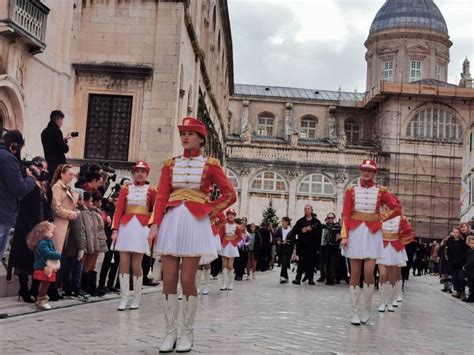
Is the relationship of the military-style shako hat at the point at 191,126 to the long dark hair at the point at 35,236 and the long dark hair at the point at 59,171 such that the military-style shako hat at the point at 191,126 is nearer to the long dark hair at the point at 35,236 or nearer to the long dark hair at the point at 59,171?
the long dark hair at the point at 35,236

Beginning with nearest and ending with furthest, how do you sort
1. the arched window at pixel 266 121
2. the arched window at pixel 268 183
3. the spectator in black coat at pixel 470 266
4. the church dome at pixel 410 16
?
the spectator in black coat at pixel 470 266 → the arched window at pixel 268 183 → the arched window at pixel 266 121 → the church dome at pixel 410 16

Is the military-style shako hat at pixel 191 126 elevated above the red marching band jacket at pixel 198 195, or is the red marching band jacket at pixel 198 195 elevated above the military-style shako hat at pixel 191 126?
the military-style shako hat at pixel 191 126

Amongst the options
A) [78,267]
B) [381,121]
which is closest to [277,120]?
[381,121]

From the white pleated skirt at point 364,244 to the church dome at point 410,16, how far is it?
6787 centimetres

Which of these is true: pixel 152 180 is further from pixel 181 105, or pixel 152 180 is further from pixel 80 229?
pixel 80 229

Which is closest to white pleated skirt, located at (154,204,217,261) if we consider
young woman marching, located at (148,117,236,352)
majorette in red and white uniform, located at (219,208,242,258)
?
young woman marching, located at (148,117,236,352)

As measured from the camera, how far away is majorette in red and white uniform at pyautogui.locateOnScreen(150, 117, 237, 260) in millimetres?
6895

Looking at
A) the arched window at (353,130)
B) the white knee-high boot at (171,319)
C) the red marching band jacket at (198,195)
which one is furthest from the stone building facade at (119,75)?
the arched window at (353,130)

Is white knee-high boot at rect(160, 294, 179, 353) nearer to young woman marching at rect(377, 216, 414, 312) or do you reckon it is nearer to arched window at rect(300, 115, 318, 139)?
young woman marching at rect(377, 216, 414, 312)

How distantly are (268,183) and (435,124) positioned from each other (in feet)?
53.9

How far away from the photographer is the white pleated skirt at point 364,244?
10.3 meters

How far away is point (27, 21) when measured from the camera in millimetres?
17391

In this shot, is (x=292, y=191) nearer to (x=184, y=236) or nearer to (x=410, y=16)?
(x=410, y=16)

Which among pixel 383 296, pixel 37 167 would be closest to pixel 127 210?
pixel 37 167
